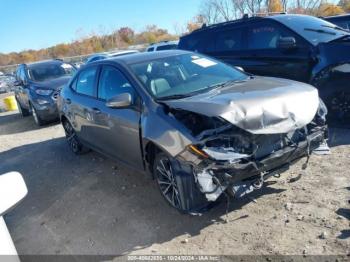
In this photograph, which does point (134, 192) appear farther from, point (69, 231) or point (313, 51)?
point (313, 51)

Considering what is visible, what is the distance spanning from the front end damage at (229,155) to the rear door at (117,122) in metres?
0.77

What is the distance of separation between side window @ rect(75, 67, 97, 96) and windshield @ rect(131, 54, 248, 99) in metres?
1.05

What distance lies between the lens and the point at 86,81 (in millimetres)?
5609

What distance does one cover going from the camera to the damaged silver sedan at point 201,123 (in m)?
3.31

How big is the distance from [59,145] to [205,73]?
4.38m

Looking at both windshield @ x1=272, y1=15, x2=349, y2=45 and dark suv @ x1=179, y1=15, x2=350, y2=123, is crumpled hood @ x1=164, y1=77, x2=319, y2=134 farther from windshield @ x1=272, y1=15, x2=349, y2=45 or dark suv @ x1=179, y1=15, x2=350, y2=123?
Result: windshield @ x1=272, y1=15, x2=349, y2=45

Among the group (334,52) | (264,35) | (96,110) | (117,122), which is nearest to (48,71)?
(96,110)

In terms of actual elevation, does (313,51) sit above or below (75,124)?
above

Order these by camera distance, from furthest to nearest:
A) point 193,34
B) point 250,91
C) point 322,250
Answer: point 193,34
point 250,91
point 322,250

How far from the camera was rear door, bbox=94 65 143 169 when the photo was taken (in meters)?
4.22

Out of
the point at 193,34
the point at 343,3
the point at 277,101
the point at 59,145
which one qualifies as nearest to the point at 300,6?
the point at 343,3

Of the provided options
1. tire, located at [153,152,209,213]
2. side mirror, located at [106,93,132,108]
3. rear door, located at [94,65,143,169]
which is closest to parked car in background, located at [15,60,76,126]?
rear door, located at [94,65,143,169]

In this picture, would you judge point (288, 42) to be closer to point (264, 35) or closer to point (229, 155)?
point (264, 35)

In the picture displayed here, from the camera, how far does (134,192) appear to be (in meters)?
4.76
